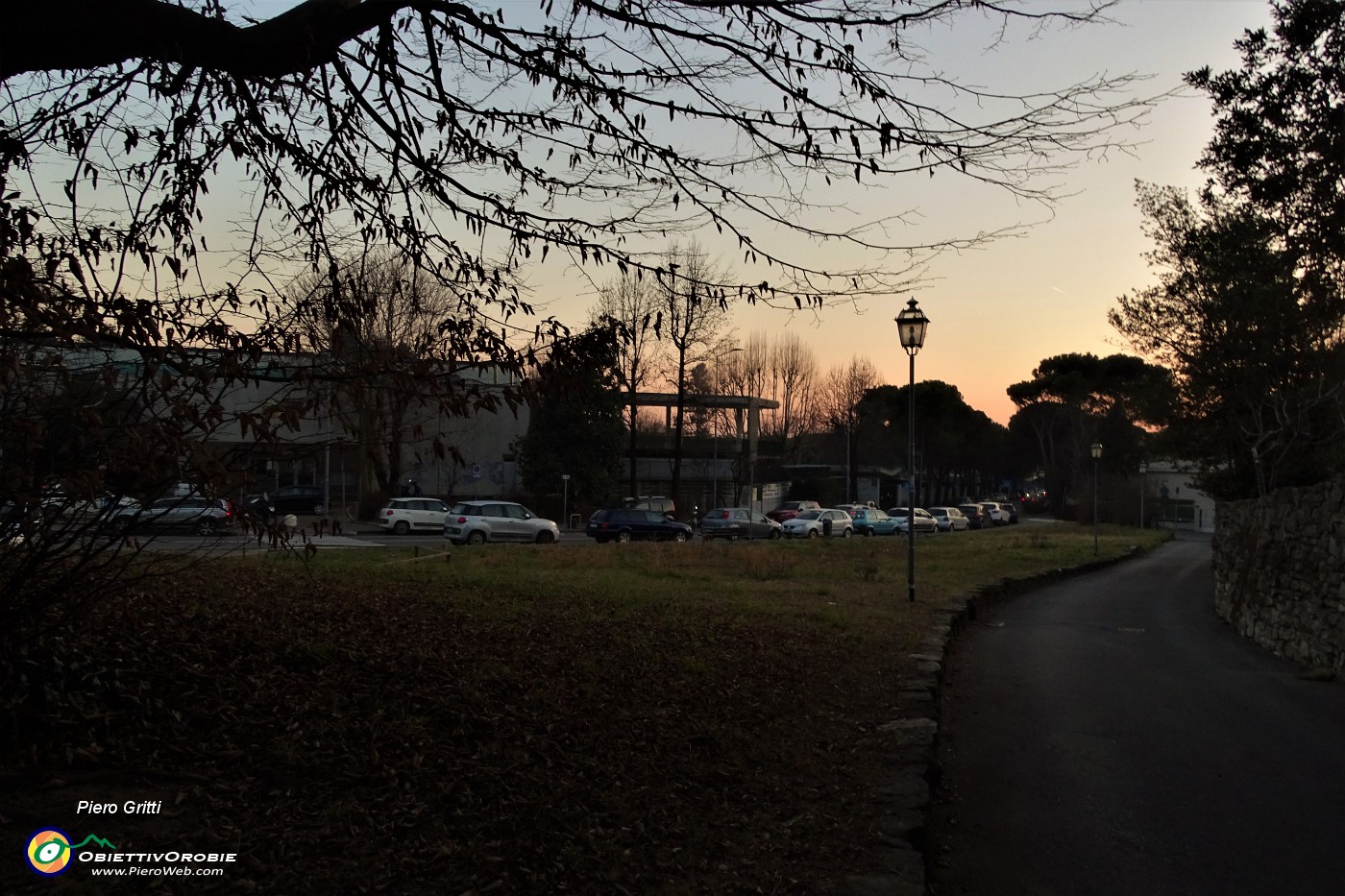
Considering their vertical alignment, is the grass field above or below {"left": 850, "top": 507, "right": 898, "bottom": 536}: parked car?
above

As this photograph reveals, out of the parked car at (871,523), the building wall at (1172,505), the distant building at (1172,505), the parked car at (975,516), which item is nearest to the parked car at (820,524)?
the parked car at (871,523)

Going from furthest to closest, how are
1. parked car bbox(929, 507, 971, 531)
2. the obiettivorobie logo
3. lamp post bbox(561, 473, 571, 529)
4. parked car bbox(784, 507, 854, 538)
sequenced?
1. parked car bbox(929, 507, 971, 531)
2. lamp post bbox(561, 473, 571, 529)
3. parked car bbox(784, 507, 854, 538)
4. the obiettivorobie logo

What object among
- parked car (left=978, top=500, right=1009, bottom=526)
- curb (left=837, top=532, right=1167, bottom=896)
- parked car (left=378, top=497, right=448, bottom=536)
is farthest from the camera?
parked car (left=978, top=500, right=1009, bottom=526)

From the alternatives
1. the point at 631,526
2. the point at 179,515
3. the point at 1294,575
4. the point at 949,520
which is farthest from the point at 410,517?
the point at 179,515

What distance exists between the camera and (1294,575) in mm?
13242

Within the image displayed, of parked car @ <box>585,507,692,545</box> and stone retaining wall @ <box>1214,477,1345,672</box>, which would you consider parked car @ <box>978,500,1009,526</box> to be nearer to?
parked car @ <box>585,507,692,545</box>

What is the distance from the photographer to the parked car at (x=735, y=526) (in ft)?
128

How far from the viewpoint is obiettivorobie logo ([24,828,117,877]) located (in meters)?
3.11

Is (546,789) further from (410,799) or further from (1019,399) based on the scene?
(1019,399)

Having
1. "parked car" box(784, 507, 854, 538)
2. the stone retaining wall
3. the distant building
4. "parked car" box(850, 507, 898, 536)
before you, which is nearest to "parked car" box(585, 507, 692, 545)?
"parked car" box(784, 507, 854, 538)

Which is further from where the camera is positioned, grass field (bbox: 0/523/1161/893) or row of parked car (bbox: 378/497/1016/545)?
row of parked car (bbox: 378/497/1016/545)

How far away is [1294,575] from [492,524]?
23433 mm

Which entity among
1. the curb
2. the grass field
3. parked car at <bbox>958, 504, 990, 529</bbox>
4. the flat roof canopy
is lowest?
parked car at <bbox>958, 504, 990, 529</bbox>

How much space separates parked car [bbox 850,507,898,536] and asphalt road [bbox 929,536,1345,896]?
1361 inches
